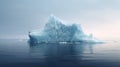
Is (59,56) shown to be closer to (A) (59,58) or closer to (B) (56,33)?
(A) (59,58)

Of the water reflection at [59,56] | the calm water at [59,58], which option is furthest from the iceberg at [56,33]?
the calm water at [59,58]

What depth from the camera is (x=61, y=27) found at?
7381cm

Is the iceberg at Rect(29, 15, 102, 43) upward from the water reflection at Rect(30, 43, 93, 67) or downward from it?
upward

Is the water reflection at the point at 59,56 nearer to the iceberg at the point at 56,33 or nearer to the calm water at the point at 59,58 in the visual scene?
the calm water at the point at 59,58

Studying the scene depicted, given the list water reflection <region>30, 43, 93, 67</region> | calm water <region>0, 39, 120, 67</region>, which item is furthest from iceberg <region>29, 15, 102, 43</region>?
calm water <region>0, 39, 120, 67</region>

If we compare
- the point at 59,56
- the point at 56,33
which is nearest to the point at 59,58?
the point at 59,56

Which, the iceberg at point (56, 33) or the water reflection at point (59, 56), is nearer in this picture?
the water reflection at point (59, 56)

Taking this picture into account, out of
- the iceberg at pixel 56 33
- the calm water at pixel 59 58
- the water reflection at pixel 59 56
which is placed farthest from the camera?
the iceberg at pixel 56 33

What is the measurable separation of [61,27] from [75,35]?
411 centimetres

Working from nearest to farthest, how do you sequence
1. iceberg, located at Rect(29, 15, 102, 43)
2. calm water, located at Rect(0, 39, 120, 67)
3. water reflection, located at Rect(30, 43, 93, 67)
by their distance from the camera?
calm water, located at Rect(0, 39, 120, 67) < water reflection, located at Rect(30, 43, 93, 67) < iceberg, located at Rect(29, 15, 102, 43)

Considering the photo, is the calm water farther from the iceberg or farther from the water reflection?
the iceberg

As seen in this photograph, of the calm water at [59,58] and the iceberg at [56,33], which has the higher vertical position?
the iceberg at [56,33]

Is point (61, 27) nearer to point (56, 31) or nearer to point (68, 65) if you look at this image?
point (56, 31)

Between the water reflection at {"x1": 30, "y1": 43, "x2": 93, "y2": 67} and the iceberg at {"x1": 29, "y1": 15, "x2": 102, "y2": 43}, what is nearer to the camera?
the water reflection at {"x1": 30, "y1": 43, "x2": 93, "y2": 67}
